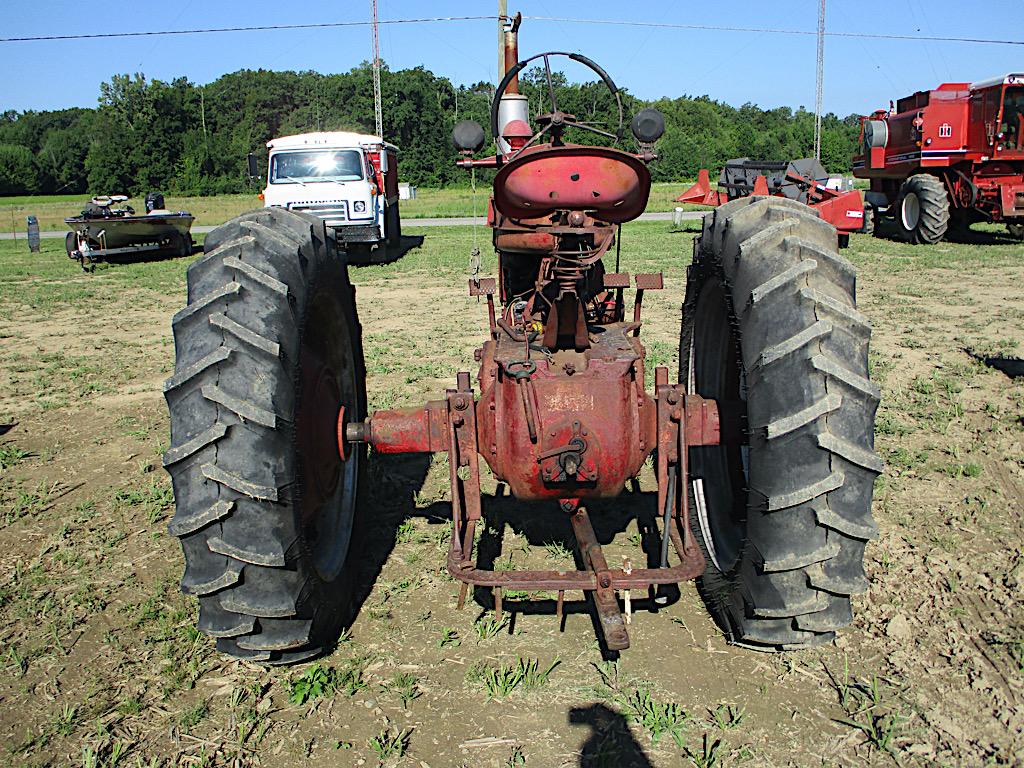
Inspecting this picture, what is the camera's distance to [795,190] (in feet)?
56.8

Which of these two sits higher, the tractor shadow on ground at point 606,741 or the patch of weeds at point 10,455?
the patch of weeds at point 10,455

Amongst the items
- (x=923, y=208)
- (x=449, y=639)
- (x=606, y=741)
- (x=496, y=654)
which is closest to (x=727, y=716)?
(x=606, y=741)

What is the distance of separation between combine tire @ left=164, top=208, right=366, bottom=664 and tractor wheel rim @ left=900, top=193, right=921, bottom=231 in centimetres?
1766

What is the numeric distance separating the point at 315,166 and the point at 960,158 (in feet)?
44.3

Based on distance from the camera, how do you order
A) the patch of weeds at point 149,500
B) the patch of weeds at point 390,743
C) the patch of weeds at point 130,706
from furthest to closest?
the patch of weeds at point 149,500, the patch of weeds at point 130,706, the patch of weeds at point 390,743

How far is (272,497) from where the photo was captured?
2662 millimetres

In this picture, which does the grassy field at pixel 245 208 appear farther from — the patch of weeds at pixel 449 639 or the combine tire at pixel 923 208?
the patch of weeds at pixel 449 639

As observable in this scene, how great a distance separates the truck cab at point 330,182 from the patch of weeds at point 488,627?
13828 millimetres

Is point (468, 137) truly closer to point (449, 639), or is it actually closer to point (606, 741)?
point (449, 639)

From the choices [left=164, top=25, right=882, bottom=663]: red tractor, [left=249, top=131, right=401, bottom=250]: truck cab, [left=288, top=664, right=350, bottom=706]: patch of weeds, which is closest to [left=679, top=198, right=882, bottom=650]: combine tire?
[left=164, top=25, right=882, bottom=663]: red tractor

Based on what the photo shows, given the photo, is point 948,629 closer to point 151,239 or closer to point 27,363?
point 27,363

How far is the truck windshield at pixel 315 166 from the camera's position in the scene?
16578 mm

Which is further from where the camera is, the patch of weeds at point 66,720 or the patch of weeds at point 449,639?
the patch of weeds at point 449,639

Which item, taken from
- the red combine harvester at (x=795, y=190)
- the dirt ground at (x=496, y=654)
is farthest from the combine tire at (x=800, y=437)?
the red combine harvester at (x=795, y=190)
